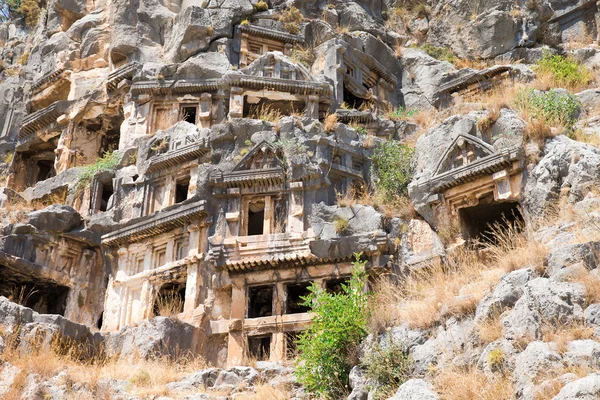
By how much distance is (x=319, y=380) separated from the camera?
40.8 ft

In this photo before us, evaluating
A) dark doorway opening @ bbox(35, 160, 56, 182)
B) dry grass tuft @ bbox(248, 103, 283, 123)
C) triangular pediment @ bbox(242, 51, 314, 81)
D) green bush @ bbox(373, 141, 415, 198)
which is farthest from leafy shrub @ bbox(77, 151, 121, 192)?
green bush @ bbox(373, 141, 415, 198)

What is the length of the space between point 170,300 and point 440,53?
53.1 feet

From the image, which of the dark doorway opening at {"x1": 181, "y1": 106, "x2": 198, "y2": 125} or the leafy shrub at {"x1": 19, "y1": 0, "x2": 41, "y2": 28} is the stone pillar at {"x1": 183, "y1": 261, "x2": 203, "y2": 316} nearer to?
the dark doorway opening at {"x1": 181, "y1": 106, "x2": 198, "y2": 125}

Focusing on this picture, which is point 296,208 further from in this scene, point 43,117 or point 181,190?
point 43,117

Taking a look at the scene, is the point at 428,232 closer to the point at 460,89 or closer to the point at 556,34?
the point at 460,89

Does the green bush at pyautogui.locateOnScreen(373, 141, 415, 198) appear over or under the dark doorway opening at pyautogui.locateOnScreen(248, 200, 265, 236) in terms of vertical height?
over

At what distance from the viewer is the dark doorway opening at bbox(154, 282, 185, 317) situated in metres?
Answer: 21.7

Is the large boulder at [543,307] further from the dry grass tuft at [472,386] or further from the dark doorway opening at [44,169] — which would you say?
the dark doorway opening at [44,169]

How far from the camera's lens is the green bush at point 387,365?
36.3 ft

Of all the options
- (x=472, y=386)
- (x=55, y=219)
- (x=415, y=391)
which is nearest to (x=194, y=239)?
(x=55, y=219)

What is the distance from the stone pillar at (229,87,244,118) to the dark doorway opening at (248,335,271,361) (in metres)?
9.36

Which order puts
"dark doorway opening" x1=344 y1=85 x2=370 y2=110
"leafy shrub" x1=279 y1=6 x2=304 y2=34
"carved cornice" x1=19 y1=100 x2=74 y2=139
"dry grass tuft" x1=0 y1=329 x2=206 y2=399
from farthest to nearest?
"leafy shrub" x1=279 y1=6 x2=304 y2=34 < "carved cornice" x1=19 y1=100 x2=74 y2=139 < "dark doorway opening" x1=344 y1=85 x2=370 y2=110 < "dry grass tuft" x1=0 y1=329 x2=206 y2=399

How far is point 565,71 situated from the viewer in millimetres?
24109

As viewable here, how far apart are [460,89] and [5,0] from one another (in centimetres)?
2444
